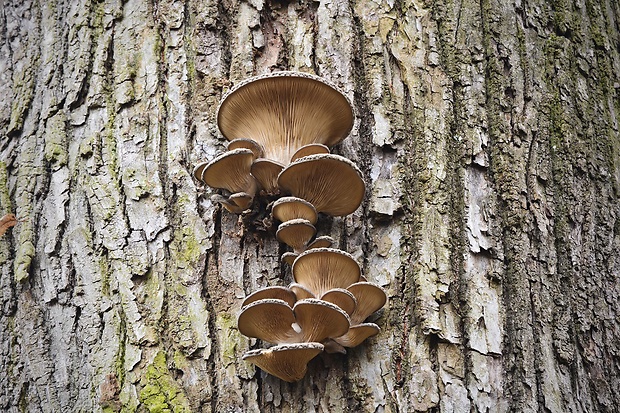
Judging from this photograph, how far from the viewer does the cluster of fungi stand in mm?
2605

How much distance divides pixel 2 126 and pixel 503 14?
3660mm

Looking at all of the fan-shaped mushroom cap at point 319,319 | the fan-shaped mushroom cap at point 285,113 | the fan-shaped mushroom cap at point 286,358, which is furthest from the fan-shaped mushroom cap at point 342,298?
the fan-shaped mushroom cap at point 285,113

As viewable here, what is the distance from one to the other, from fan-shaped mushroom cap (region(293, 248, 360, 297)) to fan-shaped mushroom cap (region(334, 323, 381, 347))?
241 millimetres

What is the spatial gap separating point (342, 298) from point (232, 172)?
35.8 inches

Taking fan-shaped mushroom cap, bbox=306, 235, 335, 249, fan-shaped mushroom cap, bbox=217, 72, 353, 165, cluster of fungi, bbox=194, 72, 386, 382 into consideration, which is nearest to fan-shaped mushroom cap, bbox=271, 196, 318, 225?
cluster of fungi, bbox=194, 72, 386, 382

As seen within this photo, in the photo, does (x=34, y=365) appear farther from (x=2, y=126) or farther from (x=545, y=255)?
(x=545, y=255)

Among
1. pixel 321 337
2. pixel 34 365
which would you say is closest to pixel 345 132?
pixel 321 337

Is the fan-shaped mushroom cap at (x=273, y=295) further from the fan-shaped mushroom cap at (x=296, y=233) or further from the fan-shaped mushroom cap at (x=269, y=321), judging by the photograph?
the fan-shaped mushroom cap at (x=296, y=233)

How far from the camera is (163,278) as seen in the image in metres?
3.04

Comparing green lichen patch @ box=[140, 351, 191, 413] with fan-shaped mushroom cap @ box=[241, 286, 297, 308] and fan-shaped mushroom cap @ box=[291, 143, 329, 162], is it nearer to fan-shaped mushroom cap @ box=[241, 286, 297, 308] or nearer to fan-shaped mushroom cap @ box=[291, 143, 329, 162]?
fan-shaped mushroom cap @ box=[241, 286, 297, 308]

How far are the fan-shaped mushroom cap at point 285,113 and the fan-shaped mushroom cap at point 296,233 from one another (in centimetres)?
44

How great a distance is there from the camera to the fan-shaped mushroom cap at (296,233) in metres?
2.76

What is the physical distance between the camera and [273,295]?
8.87 ft

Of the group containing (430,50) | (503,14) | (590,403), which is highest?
(503,14)
